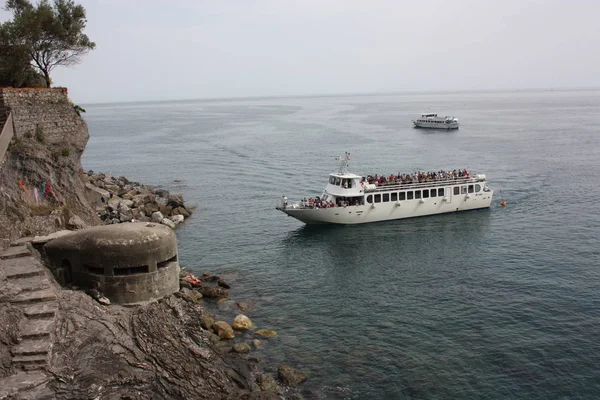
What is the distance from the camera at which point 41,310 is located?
2241 centimetres

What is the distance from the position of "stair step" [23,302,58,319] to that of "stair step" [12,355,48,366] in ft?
7.13

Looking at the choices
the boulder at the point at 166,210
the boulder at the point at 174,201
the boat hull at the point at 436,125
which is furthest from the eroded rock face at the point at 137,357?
the boat hull at the point at 436,125

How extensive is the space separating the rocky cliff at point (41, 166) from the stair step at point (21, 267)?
6.03ft

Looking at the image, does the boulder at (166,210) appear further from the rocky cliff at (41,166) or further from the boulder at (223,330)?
the boulder at (223,330)

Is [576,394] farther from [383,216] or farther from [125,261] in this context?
[383,216]

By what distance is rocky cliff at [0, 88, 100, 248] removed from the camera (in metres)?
29.2

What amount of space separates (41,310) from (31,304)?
0.74m

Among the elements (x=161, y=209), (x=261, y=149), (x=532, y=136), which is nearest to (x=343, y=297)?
(x=161, y=209)

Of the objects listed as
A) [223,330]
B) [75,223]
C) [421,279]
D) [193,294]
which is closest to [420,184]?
[421,279]

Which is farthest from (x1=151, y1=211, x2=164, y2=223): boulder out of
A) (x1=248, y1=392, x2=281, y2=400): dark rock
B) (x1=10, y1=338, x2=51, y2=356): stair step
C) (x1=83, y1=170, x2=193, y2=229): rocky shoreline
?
(x1=10, y1=338, x2=51, y2=356): stair step

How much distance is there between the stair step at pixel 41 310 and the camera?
2214 cm

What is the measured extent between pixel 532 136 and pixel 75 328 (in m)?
121

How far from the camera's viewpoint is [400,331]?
103 feet

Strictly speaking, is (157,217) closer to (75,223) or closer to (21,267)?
(75,223)
